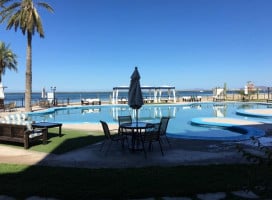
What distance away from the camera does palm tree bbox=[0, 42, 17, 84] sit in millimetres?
25873

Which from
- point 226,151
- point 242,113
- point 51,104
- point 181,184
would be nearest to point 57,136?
point 226,151

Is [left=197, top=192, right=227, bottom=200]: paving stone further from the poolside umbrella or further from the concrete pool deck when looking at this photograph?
the poolside umbrella

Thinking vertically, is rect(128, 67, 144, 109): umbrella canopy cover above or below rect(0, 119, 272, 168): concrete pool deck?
above

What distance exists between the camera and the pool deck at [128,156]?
240 inches

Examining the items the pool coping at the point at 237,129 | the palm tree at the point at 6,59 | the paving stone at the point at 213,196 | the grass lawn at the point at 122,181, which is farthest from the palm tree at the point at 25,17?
the paving stone at the point at 213,196

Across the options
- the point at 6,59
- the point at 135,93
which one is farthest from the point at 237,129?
the point at 6,59

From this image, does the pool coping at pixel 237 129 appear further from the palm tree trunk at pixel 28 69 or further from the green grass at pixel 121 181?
the palm tree trunk at pixel 28 69

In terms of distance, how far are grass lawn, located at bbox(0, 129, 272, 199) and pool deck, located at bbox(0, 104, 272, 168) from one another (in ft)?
1.68

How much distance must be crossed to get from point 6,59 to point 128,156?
23029mm

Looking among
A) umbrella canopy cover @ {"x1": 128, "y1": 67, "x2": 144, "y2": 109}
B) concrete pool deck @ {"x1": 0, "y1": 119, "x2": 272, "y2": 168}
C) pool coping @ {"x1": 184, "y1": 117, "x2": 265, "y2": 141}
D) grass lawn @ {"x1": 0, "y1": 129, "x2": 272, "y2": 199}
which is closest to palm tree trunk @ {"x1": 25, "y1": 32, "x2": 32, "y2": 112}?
pool coping @ {"x1": 184, "y1": 117, "x2": 265, "y2": 141}

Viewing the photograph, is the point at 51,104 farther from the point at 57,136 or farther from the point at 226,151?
the point at 226,151

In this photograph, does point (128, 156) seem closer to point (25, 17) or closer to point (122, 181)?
point (122, 181)

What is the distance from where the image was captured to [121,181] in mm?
4684

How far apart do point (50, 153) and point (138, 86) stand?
8.95 feet
